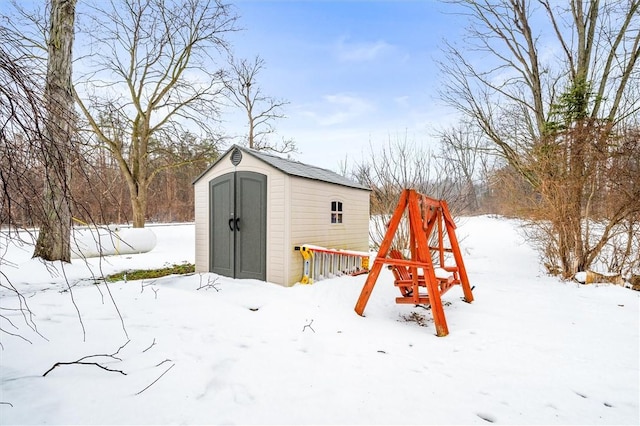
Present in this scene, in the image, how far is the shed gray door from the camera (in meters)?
5.72

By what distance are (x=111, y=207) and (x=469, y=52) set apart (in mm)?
10919

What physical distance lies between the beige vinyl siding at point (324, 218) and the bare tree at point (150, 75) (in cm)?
814

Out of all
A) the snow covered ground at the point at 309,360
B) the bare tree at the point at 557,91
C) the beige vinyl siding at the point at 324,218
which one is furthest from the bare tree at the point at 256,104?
the snow covered ground at the point at 309,360

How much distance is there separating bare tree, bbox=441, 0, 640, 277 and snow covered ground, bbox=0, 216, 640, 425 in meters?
1.83

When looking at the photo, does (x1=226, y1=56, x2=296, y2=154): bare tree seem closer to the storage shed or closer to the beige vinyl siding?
the beige vinyl siding

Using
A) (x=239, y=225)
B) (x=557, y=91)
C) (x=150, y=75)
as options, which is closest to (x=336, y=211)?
(x=239, y=225)

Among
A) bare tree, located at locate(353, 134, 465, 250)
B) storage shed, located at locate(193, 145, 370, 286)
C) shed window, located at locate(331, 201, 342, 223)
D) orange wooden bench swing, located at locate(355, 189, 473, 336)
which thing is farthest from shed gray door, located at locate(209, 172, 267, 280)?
bare tree, located at locate(353, 134, 465, 250)

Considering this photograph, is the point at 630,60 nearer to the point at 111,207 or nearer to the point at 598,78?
the point at 598,78

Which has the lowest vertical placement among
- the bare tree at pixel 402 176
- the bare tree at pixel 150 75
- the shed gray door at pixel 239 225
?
the shed gray door at pixel 239 225

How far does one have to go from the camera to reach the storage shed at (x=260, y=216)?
552cm

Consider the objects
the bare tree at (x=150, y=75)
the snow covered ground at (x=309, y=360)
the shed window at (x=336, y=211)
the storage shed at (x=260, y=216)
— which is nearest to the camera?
the snow covered ground at (x=309, y=360)

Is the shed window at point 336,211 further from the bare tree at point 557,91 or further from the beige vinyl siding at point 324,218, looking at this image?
the bare tree at point 557,91

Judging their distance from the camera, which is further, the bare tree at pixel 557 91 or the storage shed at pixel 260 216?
the bare tree at pixel 557 91

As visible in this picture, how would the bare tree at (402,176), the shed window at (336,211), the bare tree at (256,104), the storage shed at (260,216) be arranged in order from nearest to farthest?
the storage shed at (260,216) < the shed window at (336,211) < the bare tree at (402,176) < the bare tree at (256,104)
